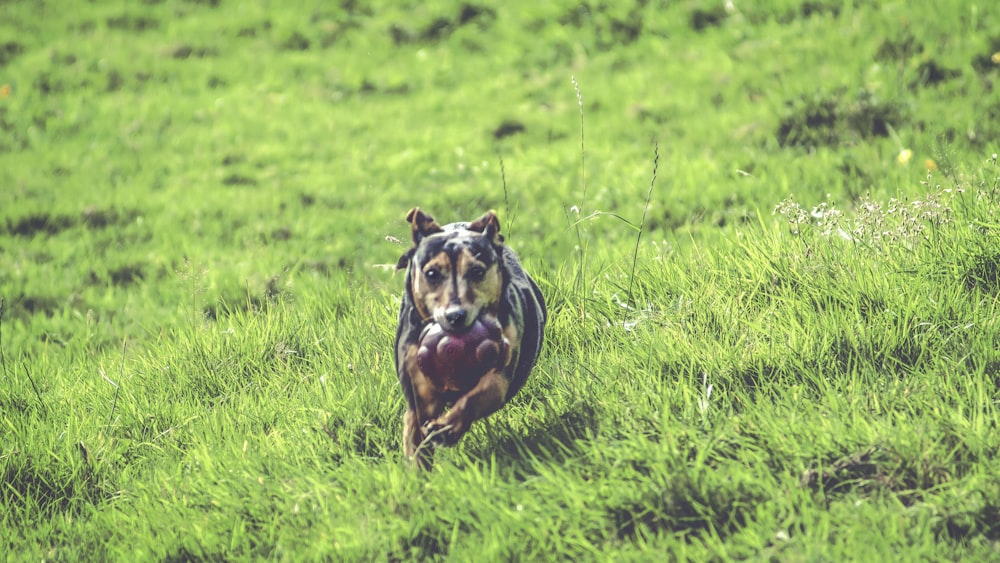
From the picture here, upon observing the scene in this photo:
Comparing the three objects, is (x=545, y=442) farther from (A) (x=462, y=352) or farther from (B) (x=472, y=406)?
(A) (x=462, y=352)

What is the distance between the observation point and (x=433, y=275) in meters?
2.45

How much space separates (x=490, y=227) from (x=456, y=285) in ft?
0.74

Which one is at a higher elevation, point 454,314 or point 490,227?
point 490,227

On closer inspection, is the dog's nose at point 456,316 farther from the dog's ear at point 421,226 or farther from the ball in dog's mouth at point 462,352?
the dog's ear at point 421,226

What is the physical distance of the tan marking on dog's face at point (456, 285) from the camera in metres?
2.40

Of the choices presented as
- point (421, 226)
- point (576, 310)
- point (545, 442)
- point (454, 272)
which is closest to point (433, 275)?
point (454, 272)

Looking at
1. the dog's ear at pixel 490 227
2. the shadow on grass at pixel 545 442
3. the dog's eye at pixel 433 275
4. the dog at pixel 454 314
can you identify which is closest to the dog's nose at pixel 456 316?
the dog at pixel 454 314

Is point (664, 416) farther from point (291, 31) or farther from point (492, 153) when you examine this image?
point (291, 31)

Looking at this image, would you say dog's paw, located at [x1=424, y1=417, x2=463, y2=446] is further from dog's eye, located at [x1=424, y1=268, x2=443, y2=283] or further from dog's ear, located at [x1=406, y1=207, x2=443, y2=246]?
dog's ear, located at [x1=406, y1=207, x2=443, y2=246]

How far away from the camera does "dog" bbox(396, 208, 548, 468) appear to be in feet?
7.95

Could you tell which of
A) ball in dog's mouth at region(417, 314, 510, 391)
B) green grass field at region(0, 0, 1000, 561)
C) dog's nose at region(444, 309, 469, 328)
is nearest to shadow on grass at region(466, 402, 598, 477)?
green grass field at region(0, 0, 1000, 561)

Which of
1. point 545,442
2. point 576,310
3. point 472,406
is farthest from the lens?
point 576,310

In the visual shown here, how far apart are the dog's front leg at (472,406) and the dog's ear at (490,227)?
0.38 meters

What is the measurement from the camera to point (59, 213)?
A: 6.23m
